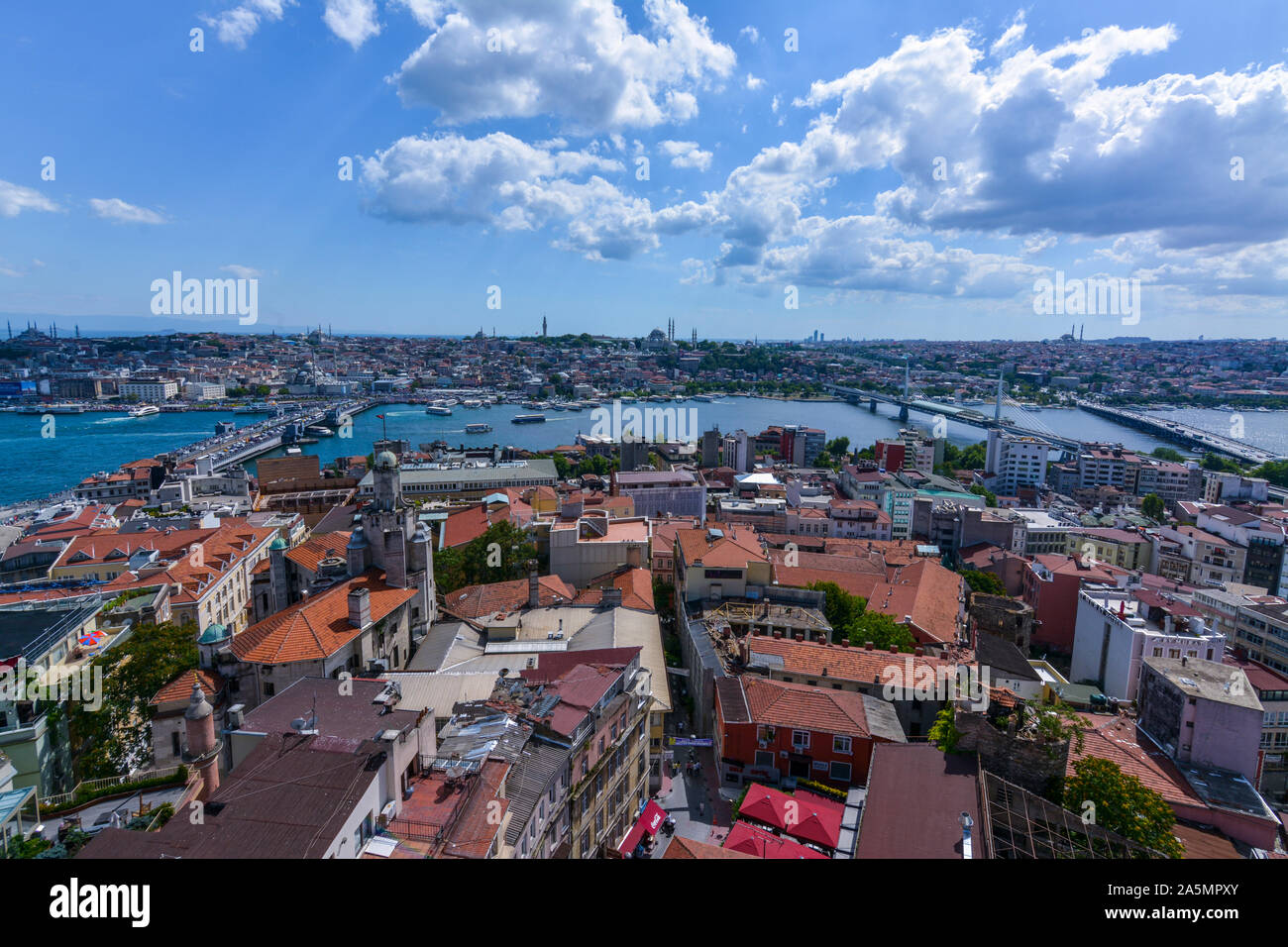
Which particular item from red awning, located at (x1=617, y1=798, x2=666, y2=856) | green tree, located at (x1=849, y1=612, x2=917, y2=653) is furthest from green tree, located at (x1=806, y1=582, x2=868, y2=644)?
red awning, located at (x1=617, y1=798, x2=666, y2=856)

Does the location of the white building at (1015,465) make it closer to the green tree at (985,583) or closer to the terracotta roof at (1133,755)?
the green tree at (985,583)

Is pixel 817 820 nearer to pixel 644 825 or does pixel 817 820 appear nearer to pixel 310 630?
pixel 644 825

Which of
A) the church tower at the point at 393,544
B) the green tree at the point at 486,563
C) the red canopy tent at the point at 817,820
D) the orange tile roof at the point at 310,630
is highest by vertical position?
the church tower at the point at 393,544

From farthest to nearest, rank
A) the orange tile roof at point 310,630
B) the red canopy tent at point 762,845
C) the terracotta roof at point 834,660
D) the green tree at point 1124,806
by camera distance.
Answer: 1. the terracotta roof at point 834,660
2. the orange tile roof at point 310,630
3. the red canopy tent at point 762,845
4. the green tree at point 1124,806

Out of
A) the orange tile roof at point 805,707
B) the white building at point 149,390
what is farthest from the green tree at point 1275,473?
the white building at point 149,390

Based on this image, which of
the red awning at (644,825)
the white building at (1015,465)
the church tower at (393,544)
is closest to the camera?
the red awning at (644,825)

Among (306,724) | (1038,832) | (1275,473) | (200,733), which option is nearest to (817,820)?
(1038,832)

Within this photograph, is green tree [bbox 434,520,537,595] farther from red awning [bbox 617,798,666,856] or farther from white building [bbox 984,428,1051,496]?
white building [bbox 984,428,1051,496]
